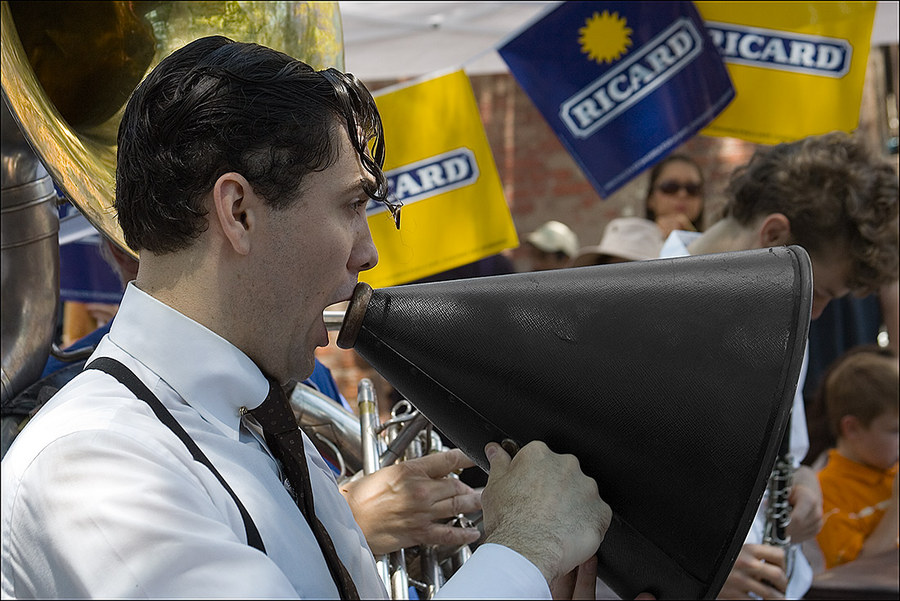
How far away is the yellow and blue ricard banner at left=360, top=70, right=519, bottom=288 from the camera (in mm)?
2900

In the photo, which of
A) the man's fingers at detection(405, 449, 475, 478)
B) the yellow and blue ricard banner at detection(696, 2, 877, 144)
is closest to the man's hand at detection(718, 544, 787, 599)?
the man's fingers at detection(405, 449, 475, 478)

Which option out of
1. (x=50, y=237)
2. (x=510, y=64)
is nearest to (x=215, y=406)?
(x=50, y=237)

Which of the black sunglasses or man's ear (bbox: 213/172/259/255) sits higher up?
man's ear (bbox: 213/172/259/255)

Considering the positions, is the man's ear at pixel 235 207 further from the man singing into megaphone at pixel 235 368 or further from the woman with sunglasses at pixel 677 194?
the woman with sunglasses at pixel 677 194

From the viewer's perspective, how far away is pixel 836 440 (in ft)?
11.2

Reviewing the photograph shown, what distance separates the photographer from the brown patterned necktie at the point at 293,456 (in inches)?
42.1

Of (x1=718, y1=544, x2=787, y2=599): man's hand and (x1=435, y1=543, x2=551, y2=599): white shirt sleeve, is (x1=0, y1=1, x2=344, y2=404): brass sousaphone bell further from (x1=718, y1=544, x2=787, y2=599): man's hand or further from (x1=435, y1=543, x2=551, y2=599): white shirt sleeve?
(x1=718, y1=544, x2=787, y2=599): man's hand

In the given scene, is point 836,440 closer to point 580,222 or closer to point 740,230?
point 740,230

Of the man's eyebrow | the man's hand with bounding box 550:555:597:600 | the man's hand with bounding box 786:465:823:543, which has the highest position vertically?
the man's eyebrow

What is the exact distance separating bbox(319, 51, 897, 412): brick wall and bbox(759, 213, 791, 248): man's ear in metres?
3.70

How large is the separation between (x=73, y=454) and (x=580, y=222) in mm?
5206

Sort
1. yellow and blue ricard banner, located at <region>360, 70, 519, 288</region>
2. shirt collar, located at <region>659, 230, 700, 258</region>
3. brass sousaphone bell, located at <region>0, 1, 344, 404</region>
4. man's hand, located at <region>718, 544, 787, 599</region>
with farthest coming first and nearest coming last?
yellow and blue ricard banner, located at <region>360, 70, 519, 288</region> < shirt collar, located at <region>659, 230, 700, 258</region> < man's hand, located at <region>718, 544, 787, 599</region> < brass sousaphone bell, located at <region>0, 1, 344, 404</region>

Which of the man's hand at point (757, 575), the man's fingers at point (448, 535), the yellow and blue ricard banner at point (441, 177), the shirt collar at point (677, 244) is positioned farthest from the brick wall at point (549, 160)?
the man's fingers at point (448, 535)

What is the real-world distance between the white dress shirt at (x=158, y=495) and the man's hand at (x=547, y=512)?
0.03 m
